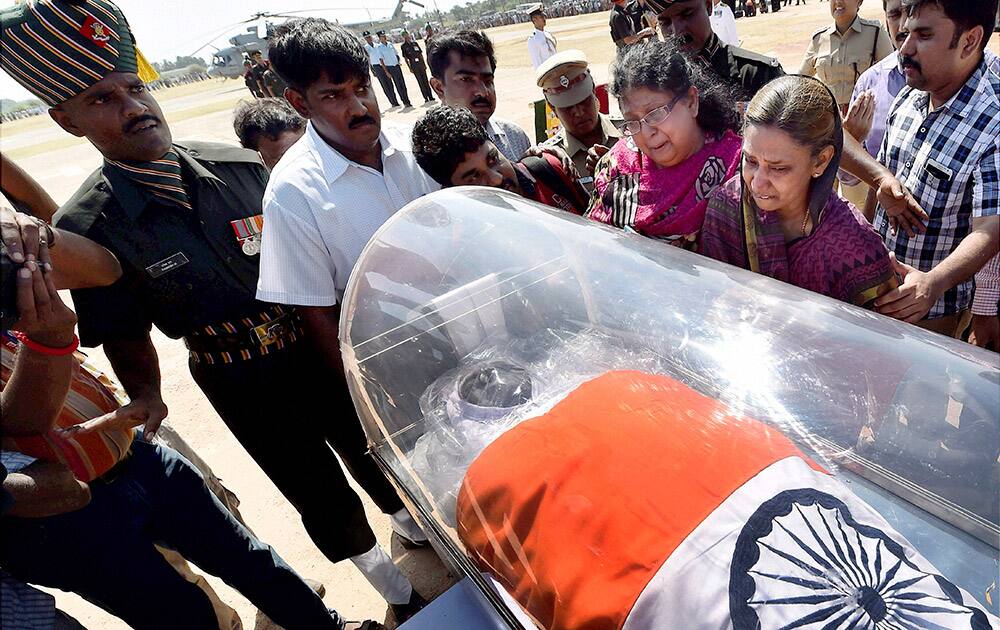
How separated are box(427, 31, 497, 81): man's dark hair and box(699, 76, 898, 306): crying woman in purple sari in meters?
1.56

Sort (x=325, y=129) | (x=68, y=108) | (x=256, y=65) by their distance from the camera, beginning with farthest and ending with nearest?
(x=256, y=65)
(x=325, y=129)
(x=68, y=108)

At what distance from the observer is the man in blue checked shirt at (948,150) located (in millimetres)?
1509

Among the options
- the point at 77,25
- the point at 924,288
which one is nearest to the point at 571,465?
the point at 924,288

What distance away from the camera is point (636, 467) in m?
0.88

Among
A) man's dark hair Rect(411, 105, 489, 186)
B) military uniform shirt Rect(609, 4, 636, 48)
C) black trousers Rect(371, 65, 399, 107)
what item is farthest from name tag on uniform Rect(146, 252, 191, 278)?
black trousers Rect(371, 65, 399, 107)

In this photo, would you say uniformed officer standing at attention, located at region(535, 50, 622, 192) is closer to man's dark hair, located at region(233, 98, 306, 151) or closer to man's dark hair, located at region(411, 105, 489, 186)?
man's dark hair, located at region(411, 105, 489, 186)

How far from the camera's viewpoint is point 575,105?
2701 millimetres

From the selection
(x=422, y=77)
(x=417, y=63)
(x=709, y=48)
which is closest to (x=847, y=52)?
(x=709, y=48)

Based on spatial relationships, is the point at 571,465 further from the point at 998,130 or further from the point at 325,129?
the point at 998,130

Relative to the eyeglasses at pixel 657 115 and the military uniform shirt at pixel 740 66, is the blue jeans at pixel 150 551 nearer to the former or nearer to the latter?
the eyeglasses at pixel 657 115

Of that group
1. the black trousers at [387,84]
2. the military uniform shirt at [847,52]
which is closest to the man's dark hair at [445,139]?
the military uniform shirt at [847,52]

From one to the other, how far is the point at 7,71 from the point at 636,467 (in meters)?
2.09

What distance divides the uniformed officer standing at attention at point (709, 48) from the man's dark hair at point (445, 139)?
1.13 metres

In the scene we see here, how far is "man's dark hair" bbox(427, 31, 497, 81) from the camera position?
2486mm
